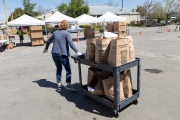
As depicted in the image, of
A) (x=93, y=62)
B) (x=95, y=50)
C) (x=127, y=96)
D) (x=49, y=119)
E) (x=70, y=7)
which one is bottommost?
(x=49, y=119)

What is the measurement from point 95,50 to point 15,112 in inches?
90.6

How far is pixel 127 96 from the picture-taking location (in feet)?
11.8

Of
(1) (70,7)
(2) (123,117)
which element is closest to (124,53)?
(2) (123,117)

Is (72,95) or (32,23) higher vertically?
(32,23)

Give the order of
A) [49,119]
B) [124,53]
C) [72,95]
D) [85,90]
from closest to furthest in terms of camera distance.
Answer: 1. [124,53]
2. [49,119]
3. [85,90]
4. [72,95]

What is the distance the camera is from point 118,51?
2.97 m

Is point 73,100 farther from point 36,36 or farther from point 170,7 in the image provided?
point 170,7

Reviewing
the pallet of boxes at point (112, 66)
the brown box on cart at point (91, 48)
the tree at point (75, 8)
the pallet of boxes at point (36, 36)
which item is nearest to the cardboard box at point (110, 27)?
the pallet of boxes at point (112, 66)

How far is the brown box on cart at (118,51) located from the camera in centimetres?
296

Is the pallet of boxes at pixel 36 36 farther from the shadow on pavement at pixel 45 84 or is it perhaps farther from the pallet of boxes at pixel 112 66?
the pallet of boxes at pixel 112 66

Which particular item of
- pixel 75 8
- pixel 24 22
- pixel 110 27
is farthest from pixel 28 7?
pixel 110 27

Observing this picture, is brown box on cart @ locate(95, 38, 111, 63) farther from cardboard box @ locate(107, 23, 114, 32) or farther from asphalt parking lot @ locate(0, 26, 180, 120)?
cardboard box @ locate(107, 23, 114, 32)

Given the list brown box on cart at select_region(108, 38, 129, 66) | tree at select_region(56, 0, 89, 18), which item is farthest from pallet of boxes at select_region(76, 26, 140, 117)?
tree at select_region(56, 0, 89, 18)

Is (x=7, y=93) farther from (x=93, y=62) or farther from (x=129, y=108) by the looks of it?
(x=129, y=108)
